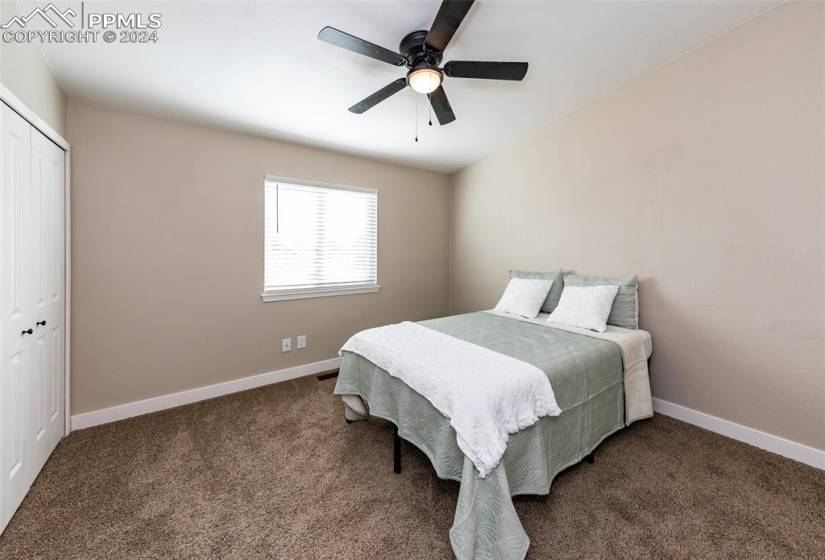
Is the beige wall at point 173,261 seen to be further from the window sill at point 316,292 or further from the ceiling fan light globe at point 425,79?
the ceiling fan light globe at point 425,79

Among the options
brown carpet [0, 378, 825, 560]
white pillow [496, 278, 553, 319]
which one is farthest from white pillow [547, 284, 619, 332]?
brown carpet [0, 378, 825, 560]

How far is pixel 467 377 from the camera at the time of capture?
1.46 metres

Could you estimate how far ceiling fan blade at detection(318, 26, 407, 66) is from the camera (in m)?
1.43

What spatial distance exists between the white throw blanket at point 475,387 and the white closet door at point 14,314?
68.4 inches

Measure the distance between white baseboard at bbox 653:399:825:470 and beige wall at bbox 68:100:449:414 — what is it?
3027 mm

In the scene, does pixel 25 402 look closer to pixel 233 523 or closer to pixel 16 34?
pixel 233 523

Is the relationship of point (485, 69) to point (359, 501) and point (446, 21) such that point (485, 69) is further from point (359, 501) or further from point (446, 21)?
point (359, 501)

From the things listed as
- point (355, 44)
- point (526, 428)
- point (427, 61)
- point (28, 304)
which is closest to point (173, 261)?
point (28, 304)

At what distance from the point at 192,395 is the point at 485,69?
3.30 m

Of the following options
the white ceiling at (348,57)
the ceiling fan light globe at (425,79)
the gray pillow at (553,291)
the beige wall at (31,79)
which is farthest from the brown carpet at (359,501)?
the white ceiling at (348,57)

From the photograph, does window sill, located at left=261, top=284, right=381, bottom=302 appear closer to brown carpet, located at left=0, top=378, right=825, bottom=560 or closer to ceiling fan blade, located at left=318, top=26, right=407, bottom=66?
brown carpet, located at left=0, top=378, right=825, bottom=560

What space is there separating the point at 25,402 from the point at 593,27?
374cm

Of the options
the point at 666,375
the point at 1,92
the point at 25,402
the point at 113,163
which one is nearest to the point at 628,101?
the point at 666,375

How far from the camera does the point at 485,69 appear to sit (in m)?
1.68
